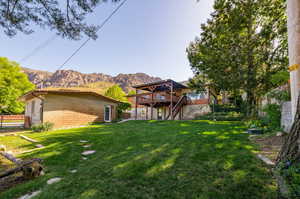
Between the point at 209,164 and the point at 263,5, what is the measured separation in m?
10.3

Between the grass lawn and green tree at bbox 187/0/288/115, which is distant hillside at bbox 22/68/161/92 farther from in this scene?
the grass lawn

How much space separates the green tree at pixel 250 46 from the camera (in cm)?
770

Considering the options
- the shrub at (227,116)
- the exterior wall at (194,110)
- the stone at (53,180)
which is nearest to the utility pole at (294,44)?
the stone at (53,180)

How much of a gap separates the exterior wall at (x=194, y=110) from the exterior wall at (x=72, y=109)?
8727 mm

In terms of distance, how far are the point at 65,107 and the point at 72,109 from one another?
1.69 feet

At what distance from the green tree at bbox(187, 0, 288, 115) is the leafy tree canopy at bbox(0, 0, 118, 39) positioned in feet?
26.6

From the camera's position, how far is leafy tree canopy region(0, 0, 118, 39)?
2891 millimetres

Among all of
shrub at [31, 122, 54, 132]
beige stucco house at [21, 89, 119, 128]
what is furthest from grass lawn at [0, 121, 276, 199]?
beige stucco house at [21, 89, 119, 128]

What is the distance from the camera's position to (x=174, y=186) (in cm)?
166

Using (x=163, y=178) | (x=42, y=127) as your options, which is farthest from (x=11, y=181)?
(x=42, y=127)

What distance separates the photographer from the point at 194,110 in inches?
554

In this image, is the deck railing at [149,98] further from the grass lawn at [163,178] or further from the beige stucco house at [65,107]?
the grass lawn at [163,178]

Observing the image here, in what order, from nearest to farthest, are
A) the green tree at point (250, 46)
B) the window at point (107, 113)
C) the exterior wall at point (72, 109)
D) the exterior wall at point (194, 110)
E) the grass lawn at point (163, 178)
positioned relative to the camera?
1. the grass lawn at point (163, 178)
2. the green tree at point (250, 46)
3. the exterior wall at point (72, 109)
4. the window at point (107, 113)
5. the exterior wall at point (194, 110)

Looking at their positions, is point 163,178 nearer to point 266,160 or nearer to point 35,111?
point 266,160
